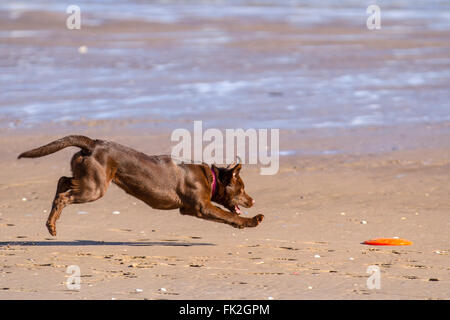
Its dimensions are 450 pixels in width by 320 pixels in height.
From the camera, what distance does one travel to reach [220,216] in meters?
8.23

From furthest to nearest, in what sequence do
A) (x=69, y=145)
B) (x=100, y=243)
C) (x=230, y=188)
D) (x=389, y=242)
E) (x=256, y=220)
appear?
(x=230, y=188) → (x=256, y=220) → (x=100, y=243) → (x=389, y=242) → (x=69, y=145)

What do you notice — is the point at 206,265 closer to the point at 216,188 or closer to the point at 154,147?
the point at 216,188

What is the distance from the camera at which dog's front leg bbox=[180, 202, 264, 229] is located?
27.0ft

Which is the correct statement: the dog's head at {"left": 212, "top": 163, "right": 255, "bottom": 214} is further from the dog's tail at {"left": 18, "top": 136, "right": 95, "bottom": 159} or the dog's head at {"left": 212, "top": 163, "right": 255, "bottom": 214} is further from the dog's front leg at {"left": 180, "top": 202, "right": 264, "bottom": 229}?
the dog's tail at {"left": 18, "top": 136, "right": 95, "bottom": 159}

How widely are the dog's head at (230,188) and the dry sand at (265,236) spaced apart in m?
0.31

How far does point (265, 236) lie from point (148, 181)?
1.20 metres

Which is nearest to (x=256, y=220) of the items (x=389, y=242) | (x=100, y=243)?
(x=389, y=242)

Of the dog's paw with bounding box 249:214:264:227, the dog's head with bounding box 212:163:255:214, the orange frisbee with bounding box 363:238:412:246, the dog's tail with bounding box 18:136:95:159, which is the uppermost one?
the dog's tail with bounding box 18:136:95:159

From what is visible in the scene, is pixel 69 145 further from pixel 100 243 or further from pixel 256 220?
pixel 256 220

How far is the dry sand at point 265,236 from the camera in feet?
21.9

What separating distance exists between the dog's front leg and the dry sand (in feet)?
0.58

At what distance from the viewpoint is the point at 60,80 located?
1892 cm

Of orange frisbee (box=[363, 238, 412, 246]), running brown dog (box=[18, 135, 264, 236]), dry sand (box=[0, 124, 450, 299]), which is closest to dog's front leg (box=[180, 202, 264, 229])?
running brown dog (box=[18, 135, 264, 236])

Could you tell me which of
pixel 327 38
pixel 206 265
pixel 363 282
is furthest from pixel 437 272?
pixel 327 38
